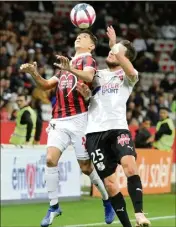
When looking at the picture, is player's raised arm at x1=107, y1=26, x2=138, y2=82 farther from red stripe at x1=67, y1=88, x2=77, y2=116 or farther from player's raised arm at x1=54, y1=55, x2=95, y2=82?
red stripe at x1=67, y1=88, x2=77, y2=116

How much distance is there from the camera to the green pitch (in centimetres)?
1290

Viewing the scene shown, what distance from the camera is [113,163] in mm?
9273

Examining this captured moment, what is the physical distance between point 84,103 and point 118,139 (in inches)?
54.2

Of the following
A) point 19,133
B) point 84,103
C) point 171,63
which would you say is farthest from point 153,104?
point 84,103

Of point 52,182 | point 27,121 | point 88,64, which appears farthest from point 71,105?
point 27,121

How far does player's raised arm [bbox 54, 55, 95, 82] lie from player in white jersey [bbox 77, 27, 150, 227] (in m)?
0.14

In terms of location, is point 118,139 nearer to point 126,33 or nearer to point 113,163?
point 113,163

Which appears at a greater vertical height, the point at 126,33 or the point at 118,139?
the point at 126,33

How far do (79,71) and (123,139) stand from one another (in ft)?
3.03

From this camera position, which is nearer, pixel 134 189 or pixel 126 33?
pixel 134 189

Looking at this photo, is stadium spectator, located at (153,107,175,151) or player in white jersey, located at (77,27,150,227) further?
stadium spectator, located at (153,107,175,151)

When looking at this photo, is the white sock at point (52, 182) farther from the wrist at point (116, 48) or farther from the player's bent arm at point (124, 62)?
the wrist at point (116, 48)

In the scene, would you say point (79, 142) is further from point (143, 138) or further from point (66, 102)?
point (143, 138)

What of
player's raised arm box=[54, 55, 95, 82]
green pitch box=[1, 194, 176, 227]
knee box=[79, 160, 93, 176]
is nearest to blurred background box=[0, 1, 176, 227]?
green pitch box=[1, 194, 176, 227]
